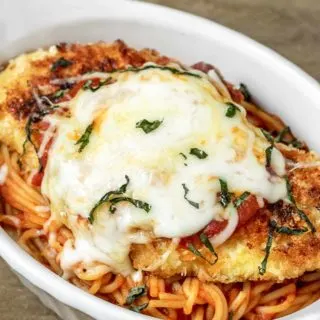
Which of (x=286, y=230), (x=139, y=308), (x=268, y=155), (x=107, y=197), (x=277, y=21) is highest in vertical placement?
(x=268, y=155)

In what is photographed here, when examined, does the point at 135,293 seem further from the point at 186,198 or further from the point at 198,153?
the point at 198,153

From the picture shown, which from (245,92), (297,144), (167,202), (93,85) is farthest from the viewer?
(245,92)

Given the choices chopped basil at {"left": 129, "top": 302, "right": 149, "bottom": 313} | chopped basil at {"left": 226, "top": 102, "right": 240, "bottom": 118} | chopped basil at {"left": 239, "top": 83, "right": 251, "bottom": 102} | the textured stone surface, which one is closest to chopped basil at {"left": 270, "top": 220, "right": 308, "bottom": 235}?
chopped basil at {"left": 226, "top": 102, "right": 240, "bottom": 118}

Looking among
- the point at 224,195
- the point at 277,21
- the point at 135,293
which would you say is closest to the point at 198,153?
the point at 224,195

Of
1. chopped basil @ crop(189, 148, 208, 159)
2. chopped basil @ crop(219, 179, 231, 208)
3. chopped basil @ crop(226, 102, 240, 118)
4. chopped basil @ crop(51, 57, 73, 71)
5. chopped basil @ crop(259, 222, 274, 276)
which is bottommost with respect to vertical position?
chopped basil @ crop(51, 57, 73, 71)

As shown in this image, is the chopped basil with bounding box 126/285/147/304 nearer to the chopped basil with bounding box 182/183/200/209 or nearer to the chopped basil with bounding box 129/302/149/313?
the chopped basil with bounding box 129/302/149/313

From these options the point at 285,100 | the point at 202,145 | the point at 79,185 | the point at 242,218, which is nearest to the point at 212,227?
the point at 242,218
